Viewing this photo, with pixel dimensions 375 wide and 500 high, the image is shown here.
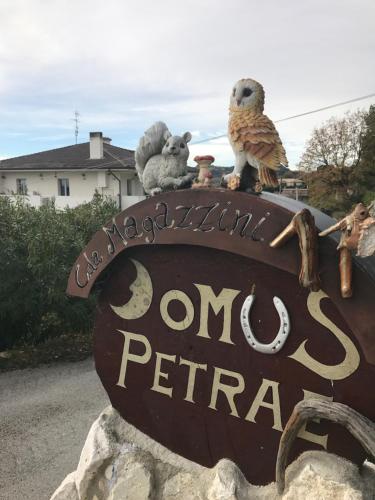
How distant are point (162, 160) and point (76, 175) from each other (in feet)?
70.2

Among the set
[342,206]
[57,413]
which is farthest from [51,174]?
[57,413]

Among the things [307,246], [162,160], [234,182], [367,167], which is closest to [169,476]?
[307,246]

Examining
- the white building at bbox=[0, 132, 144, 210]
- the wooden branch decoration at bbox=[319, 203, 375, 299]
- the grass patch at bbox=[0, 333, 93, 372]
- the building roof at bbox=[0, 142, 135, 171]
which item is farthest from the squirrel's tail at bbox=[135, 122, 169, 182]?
the building roof at bbox=[0, 142, 135, 171]

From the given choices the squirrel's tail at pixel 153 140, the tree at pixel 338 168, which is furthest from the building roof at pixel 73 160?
the squirrel's tail at pixel 153 140

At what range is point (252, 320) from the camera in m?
2.80

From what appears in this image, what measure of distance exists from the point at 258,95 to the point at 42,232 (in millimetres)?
6780

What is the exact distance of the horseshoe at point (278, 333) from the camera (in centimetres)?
267

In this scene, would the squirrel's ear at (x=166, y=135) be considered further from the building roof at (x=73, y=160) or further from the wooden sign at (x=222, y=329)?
the building roof at (x=73, y=160)

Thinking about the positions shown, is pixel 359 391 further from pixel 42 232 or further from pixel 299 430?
pixel 42 232

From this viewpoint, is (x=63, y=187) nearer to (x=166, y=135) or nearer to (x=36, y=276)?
(x=36, y=276)

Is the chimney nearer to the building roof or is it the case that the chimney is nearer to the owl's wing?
the building roof

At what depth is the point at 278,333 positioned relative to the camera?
271 centimetres

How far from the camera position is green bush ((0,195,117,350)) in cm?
834

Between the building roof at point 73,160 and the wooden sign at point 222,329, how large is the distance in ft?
61.4
